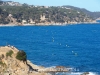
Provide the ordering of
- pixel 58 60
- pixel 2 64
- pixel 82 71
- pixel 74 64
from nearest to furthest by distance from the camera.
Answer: pixel 2 64
pixel 82 71
pixel 74 64
pixel 58 60

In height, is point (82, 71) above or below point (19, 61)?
below

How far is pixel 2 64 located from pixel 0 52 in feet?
8.02

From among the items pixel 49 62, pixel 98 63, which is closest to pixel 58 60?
pixel 49 62

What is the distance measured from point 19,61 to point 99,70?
20114 mm

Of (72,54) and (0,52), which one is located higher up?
(0,52)

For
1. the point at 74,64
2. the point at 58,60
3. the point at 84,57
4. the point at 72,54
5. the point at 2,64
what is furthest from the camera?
the point at 72,54

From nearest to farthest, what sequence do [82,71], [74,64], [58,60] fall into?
[82,71], [74,64], [58,60]

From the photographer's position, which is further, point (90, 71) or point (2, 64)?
point (90, 71)

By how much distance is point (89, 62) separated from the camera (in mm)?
72062

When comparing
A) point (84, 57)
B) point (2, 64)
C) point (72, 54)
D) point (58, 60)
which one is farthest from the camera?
point (72, 54)

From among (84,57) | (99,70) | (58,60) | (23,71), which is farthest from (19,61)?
(84,57)

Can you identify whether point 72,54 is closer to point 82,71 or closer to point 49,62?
point 49,62

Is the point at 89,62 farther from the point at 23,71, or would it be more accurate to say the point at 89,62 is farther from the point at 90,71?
the point at 23,71

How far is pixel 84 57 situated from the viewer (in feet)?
263
